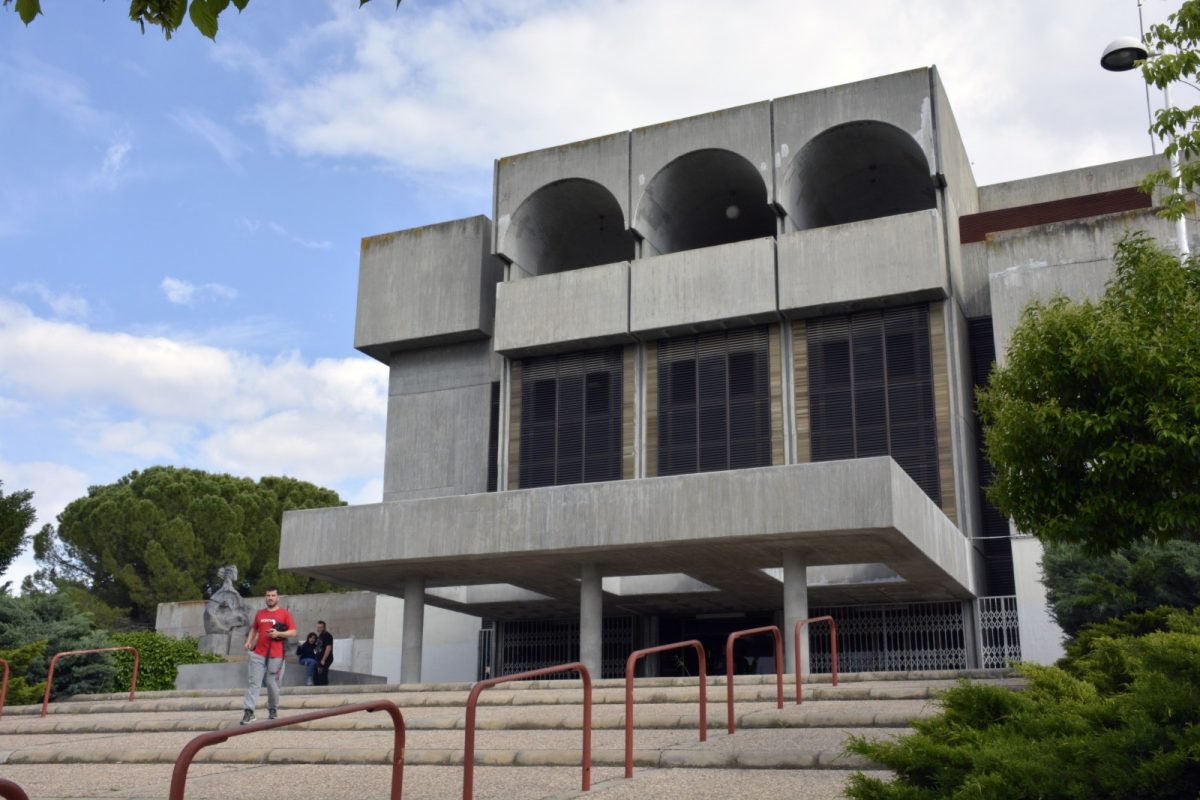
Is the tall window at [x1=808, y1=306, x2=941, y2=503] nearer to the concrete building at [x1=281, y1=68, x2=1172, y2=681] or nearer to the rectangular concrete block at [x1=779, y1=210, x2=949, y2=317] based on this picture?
the concrete building at [x1=281, y1=68, x2=1172, y2=681]

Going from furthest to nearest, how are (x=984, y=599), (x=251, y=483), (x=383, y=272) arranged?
(x=251, y=483) < (x=383, y=272) < (x=984, y=599)

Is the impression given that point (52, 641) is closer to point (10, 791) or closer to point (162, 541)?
point (10, 791)

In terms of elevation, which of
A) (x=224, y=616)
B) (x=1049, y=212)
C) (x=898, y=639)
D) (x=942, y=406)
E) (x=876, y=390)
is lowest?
(x=898, y=639)

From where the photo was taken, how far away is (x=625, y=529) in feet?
61.0

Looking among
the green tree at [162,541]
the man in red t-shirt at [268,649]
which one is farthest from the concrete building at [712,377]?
the green tree at [162,541]

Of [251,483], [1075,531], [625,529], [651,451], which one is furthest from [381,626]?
[251,483]

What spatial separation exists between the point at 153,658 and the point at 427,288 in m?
10.3

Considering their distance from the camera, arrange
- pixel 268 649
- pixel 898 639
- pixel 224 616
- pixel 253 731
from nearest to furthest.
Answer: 1. pixel 253 731
2. pixel 268 649
3. pixel 898 639
4. pixel 224 616

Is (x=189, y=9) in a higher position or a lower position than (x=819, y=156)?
lower

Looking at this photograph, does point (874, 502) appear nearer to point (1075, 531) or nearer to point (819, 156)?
point (1075, 531)

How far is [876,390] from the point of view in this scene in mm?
23766

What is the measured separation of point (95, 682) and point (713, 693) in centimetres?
1178

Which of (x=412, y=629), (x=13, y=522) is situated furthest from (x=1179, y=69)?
(x=13, y=522)

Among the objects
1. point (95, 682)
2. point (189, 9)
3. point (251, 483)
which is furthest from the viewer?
point (251, 483)
